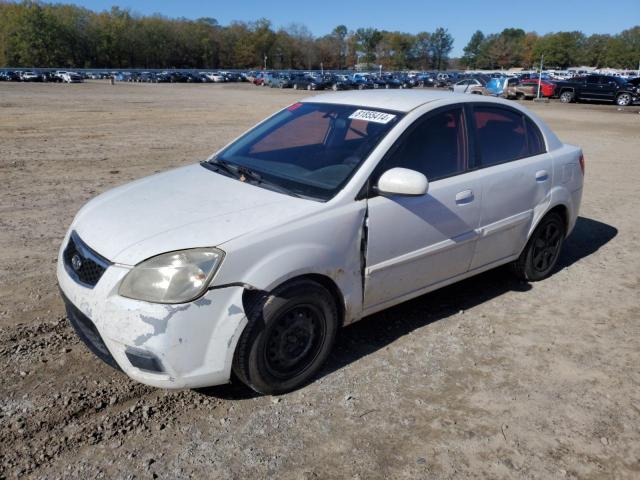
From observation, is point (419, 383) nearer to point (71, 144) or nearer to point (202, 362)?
point (202, 362)

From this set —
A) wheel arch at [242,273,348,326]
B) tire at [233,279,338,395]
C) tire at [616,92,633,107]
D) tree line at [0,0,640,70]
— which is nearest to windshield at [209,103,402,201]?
wheel arch at [242,273,348,326]

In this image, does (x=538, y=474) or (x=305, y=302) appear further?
(x=305, y=302)

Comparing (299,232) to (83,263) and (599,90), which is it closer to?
(83,263)

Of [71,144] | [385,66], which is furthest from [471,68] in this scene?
[71,144]

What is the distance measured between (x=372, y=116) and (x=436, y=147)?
50cm

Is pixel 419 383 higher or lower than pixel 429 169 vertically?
lower

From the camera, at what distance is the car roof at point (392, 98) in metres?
3.88

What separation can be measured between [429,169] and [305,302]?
1359 mm

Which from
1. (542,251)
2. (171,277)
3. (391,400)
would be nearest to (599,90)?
(542,251)

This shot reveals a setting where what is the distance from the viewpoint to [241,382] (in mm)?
3318

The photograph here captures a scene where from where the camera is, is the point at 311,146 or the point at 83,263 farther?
the point at 311,146

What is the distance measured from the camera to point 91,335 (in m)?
2.98

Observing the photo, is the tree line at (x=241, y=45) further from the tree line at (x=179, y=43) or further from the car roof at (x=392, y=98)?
the car roof at (x=392, y=98)

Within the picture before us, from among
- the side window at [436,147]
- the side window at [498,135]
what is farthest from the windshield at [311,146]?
the side window at [498,135]
